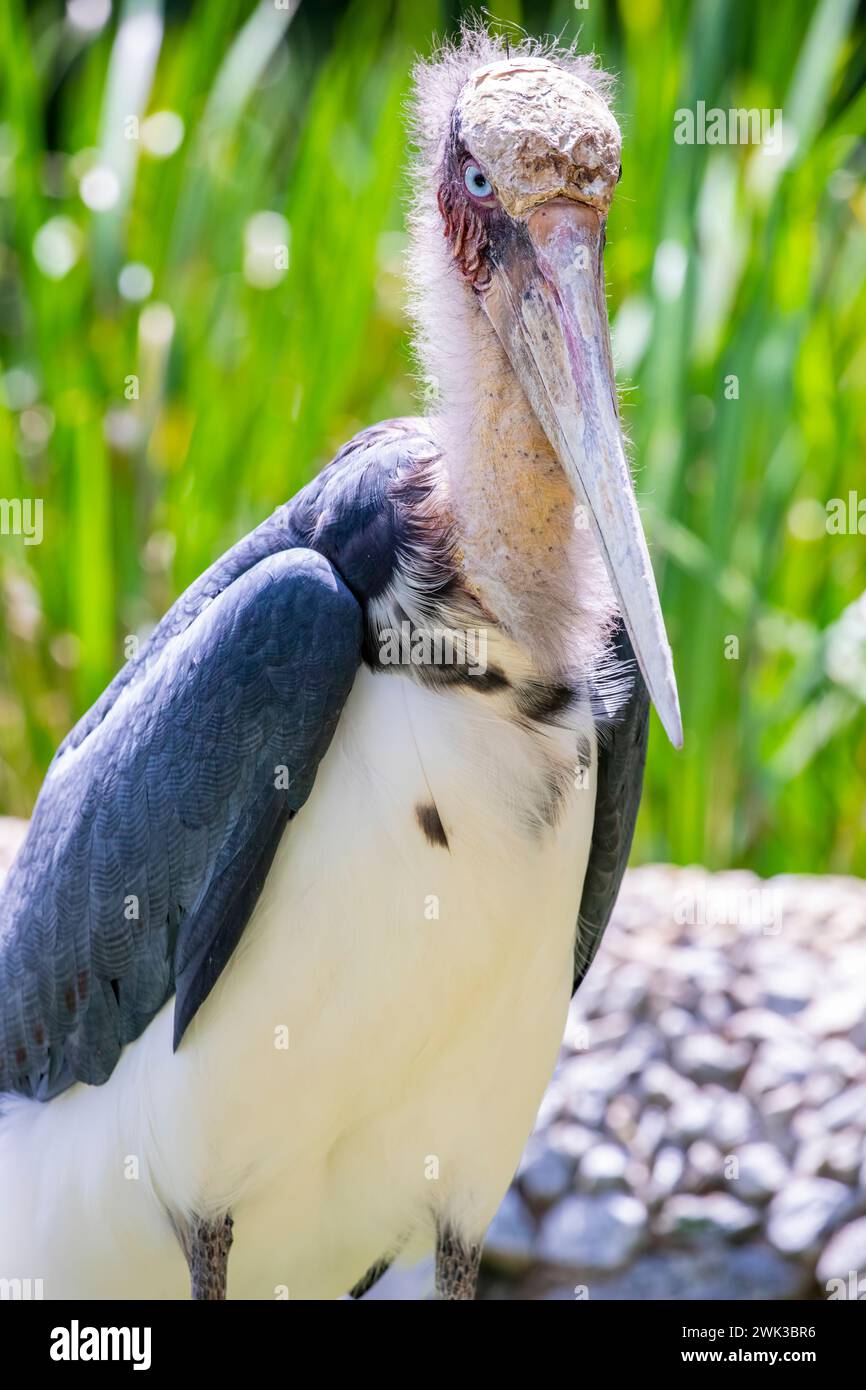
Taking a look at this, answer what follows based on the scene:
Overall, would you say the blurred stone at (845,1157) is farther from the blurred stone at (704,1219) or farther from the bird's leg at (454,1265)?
the bird's leg at (454,1265)

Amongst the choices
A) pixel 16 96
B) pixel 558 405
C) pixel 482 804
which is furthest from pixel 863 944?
pixel 16 96

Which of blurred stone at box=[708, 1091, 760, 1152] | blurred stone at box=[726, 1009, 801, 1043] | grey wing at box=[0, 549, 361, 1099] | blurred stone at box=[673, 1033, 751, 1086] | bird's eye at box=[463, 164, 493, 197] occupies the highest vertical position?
bird's eye at box=[463, 164, 493, 197]

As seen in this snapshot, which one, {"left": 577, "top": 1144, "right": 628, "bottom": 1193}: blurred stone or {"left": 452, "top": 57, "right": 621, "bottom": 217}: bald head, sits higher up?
{"left": 452, "top": 57, "right": 621, "bottom": 217}: bald head

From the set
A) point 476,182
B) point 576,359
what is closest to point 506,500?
point 576,359

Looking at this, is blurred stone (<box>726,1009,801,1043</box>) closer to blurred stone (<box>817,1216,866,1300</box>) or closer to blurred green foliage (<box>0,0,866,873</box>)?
blurred stone (<box>817,1216,866,1300</box>)

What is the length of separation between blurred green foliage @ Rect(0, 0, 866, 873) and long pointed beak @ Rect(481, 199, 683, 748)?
190cm

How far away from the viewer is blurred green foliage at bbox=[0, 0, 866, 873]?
3.99 m

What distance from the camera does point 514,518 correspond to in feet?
6.39

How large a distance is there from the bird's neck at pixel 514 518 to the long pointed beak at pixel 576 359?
0.06m

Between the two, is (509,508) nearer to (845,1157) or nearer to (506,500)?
(506,500)

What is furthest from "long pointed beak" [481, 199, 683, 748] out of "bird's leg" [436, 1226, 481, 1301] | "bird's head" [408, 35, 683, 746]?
"bird's leg" [436, 1226, 481, 1301]

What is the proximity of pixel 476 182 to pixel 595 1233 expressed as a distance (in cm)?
194

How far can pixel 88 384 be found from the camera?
4.20 m

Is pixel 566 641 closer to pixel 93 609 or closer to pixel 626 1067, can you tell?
pixel 626 1067
